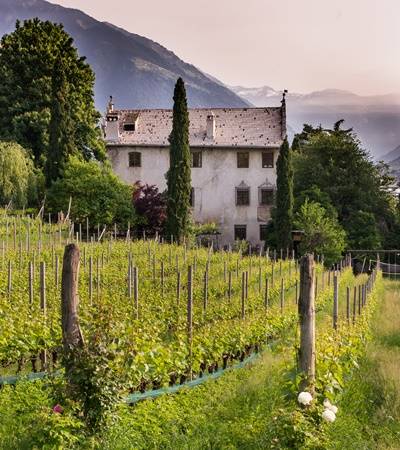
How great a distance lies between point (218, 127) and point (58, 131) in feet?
39.7

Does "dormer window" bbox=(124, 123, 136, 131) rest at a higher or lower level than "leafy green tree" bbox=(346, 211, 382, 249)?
higher

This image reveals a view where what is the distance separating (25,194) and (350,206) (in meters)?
19.6

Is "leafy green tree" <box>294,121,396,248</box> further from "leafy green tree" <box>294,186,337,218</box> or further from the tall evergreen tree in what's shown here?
the tall evergreen tree

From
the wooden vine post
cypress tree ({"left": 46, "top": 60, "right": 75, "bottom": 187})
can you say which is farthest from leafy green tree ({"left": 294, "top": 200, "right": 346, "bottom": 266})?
the wooden vine post

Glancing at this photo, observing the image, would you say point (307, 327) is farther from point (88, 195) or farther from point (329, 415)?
point (88, 195)

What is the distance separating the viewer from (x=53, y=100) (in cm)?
3484

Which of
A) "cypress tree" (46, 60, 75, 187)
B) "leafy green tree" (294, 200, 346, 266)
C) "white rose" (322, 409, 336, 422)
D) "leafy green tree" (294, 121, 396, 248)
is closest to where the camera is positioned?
"white rose" (322, 409, 336, 422)

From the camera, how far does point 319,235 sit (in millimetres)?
34969

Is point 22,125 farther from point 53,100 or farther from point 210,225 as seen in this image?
point 210,225

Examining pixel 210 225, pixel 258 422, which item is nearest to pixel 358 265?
pixel 210 225

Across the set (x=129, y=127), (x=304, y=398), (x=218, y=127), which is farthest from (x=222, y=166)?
(x=304, y=398)

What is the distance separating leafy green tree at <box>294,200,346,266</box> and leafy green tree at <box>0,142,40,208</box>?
14.4 metres

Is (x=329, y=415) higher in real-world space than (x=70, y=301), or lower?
lower

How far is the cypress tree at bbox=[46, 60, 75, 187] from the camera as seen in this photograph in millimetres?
34656
